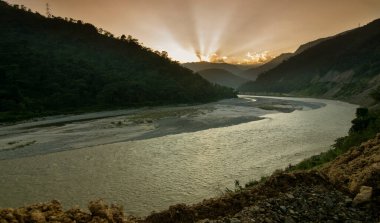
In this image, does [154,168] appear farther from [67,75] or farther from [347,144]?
[67,75]

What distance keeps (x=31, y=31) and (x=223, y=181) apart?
167590 millimetres

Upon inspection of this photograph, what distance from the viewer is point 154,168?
32844 mm

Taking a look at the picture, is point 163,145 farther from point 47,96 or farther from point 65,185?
point 47,96

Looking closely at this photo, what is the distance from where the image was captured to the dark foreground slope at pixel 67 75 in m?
109

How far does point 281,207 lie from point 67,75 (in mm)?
131536

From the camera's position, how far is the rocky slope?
12.0 meters

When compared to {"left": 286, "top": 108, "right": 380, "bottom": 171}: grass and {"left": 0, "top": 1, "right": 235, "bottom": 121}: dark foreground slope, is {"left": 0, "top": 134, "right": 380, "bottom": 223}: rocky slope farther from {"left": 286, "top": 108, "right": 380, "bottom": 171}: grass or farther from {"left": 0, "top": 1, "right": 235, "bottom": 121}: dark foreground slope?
{"left": 0, "top": 1, "right": 235, "bottom": 121}: dark foreground slope

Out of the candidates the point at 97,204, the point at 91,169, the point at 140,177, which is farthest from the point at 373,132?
the point at 97,204

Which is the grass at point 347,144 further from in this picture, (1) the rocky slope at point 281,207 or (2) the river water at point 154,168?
(1) the rocky slope at point 281,207

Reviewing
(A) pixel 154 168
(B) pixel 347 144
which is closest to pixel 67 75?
(A) pixel 154 168

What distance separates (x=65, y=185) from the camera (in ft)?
91.2

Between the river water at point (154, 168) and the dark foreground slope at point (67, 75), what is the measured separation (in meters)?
53.4

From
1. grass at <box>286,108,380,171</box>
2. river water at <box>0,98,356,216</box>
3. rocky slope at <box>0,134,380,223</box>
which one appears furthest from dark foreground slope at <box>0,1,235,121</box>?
rocky slope at <box>0,134,380,223</box>

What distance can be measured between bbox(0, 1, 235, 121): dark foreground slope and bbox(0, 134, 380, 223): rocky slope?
3127 inches
